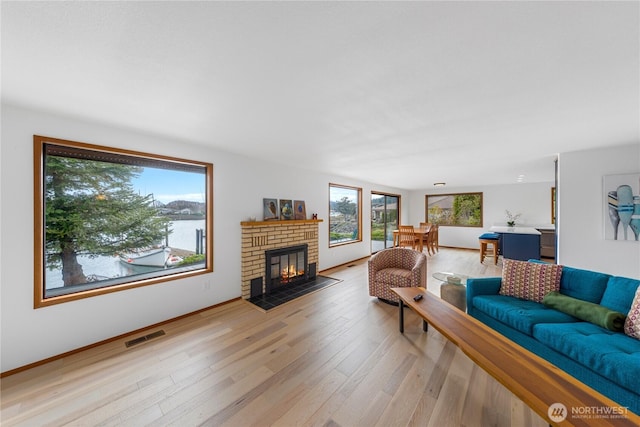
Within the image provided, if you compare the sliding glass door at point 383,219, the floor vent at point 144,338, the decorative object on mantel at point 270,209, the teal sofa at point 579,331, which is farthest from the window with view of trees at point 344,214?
the floor vent at point 144,338

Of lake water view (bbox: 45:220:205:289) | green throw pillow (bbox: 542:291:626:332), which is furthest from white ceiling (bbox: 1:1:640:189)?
green throw pillow (bbox: 542:291:626:332)

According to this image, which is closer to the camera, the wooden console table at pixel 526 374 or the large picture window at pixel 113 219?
the wooden console table at pixel 526 374

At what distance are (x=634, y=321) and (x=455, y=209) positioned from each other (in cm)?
680

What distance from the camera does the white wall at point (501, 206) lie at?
21.6 feet

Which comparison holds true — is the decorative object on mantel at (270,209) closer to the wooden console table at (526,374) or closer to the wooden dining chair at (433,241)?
the wooden console table at (526,374)

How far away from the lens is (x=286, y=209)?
4.20 metres

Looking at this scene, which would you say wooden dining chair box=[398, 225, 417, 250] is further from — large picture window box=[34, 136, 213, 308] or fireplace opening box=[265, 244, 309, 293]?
large picture window box=[34, 136, 213, 308]

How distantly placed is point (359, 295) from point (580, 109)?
10.5 ft

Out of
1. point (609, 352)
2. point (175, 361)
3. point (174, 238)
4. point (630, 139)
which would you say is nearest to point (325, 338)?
point (175, 361)

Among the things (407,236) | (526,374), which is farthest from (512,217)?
(526,374)

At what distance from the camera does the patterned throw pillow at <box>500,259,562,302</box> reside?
Result: 2246mm

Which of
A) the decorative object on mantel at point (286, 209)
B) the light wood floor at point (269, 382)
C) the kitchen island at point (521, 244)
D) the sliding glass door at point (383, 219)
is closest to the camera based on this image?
the light wood floor at point (269, 382)

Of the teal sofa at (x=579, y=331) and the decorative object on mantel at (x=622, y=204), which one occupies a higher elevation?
the decorative object on mantel at (x=622, y=204)

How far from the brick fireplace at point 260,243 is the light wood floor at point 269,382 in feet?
2.98
